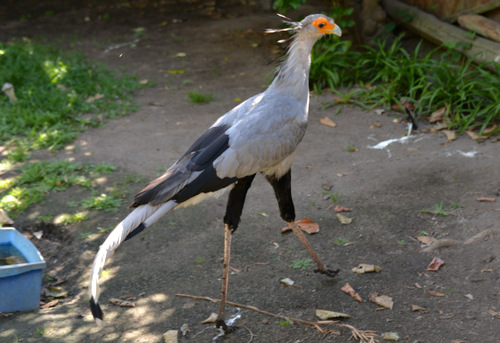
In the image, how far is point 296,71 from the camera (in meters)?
3.69

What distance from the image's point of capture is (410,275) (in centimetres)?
385

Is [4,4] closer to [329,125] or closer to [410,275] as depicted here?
[329,125]

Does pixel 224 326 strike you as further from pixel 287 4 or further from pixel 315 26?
pixel 287 4

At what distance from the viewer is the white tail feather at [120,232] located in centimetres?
300

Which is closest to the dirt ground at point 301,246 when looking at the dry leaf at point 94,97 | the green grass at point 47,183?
the green grass at point 47,183

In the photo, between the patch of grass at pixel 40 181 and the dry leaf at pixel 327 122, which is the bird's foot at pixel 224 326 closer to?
the patch of grass at pixel 40 181

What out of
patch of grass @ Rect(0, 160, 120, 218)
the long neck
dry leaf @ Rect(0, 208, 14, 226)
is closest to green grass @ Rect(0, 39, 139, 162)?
patch of grass @ Rect(0, 160, 120, 218)

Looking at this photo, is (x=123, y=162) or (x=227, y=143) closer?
(x=227, y=143)

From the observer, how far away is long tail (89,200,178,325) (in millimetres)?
2953

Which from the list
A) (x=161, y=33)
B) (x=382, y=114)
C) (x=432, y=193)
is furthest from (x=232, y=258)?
(x=161, y=33)

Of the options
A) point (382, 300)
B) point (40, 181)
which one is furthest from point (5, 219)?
point (382, 300)

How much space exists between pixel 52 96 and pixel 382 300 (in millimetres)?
4749

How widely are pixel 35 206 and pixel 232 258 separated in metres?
1.87

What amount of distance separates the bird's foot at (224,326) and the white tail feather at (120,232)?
0.75 meters
